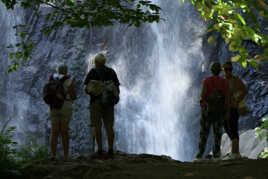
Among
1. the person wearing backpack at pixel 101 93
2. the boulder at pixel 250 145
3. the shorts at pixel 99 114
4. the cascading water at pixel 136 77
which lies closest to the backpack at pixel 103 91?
the person wearing backpack at pixel 101 93

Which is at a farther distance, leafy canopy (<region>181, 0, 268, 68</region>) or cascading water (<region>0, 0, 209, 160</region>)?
cascading water (<region>0, 0, 209, 160</region>)

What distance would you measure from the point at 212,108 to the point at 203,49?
14615 millimetres

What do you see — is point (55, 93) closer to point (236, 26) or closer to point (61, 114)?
point (61, 114)

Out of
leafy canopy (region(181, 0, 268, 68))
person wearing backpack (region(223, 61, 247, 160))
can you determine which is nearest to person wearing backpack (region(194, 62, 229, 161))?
person wearing backpack (region(223, 61, 247, 160))

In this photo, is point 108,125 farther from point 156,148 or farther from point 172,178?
point 156,148

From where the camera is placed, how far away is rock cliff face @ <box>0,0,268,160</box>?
22.0 m

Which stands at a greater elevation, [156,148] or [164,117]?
[164,117]

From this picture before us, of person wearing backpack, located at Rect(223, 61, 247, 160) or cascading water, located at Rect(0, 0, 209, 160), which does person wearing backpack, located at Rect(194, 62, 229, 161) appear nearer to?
person wearing backpack, located at Rect(223, 61, 247, 160)

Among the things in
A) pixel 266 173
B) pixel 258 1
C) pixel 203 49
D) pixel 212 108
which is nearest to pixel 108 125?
pixel 212 108

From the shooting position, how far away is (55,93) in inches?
288

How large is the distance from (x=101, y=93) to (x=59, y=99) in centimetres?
87

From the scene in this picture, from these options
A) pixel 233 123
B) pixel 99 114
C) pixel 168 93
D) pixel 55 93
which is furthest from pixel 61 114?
pixel 168 93

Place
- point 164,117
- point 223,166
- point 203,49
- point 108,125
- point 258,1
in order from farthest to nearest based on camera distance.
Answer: point 164,117 → point 203,49 → point 108,125 → point 223,166 → point 258,1

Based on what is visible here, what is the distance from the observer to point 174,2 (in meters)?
23.6
